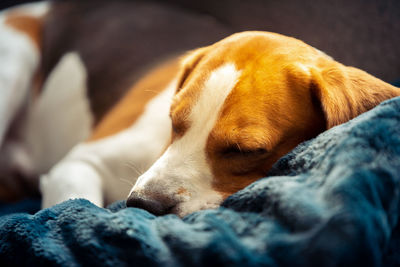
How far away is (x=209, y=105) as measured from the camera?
4.12ft

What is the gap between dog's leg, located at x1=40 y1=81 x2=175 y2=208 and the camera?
1688mm

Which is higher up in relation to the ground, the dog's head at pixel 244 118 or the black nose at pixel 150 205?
the dog's head at pixel 244 118

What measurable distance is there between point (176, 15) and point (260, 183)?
1.64m

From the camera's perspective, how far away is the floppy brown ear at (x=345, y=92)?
3.87 feet

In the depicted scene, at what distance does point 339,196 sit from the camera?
78 centimetres

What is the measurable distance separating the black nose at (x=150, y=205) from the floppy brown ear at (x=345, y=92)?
19.0 inches

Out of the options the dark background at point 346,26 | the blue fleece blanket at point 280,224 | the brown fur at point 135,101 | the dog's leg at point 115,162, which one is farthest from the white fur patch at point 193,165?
the dark background at point 346,26

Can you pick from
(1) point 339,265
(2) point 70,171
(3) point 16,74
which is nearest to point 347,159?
(1) point 339,265

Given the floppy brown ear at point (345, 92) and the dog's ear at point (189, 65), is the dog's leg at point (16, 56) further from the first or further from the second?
the floppy brown ear at point (345, 92)

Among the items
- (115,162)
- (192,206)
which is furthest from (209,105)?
(115,162)

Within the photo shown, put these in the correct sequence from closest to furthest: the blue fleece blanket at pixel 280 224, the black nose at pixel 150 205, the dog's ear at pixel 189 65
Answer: the blue fleece blanket at pixel 280 224 < the black nose at pixel 150 205 < the dog's ear at pixel 189 65

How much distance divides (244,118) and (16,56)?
1.58 metres

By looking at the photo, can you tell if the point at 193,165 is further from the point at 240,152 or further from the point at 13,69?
the point at 13,69

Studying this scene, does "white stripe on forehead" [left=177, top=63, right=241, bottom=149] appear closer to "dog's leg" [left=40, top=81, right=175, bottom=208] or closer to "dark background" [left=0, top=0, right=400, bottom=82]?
"dog's leg" [left=40, top=81, right=175, bottom=208]
